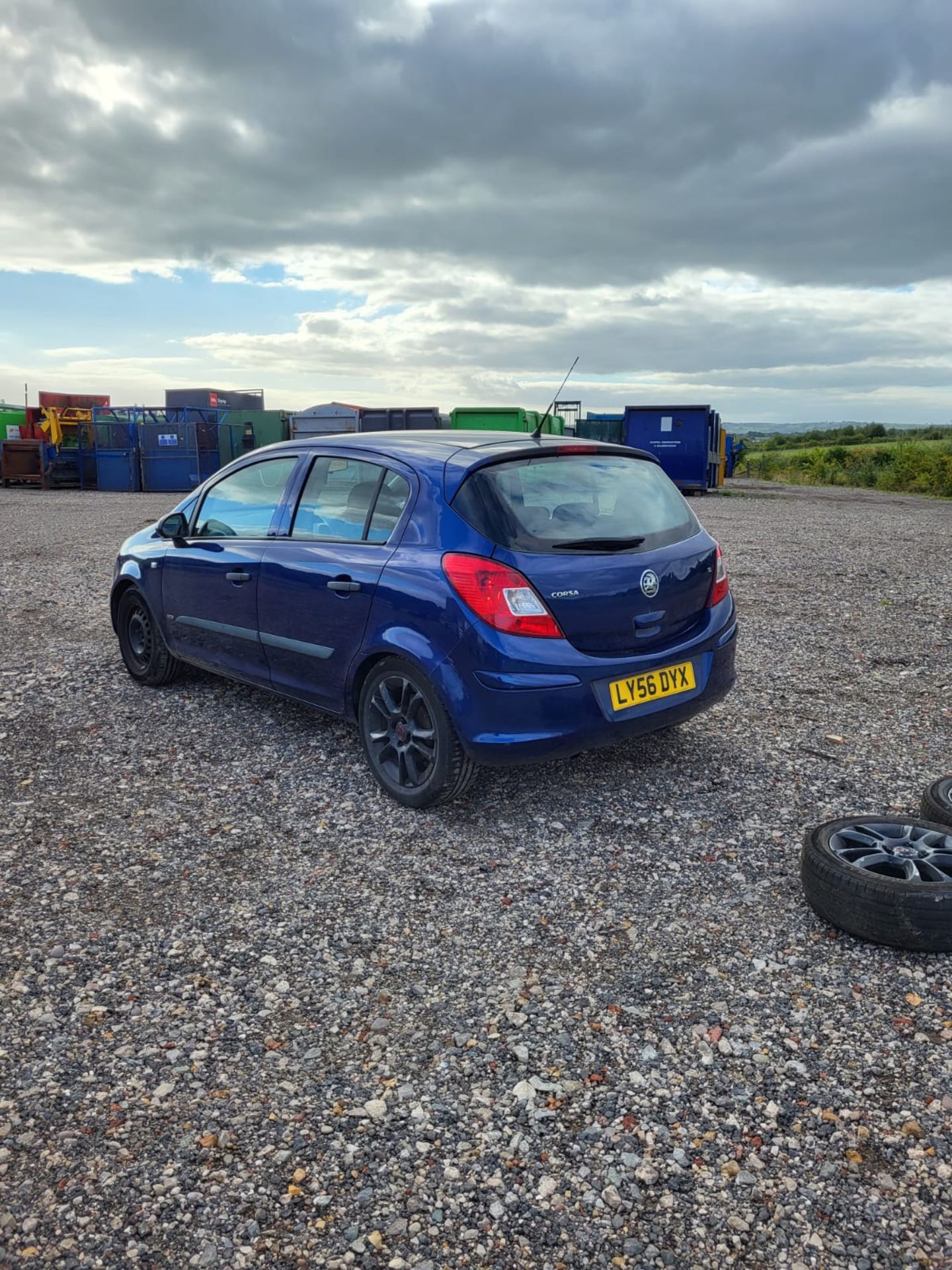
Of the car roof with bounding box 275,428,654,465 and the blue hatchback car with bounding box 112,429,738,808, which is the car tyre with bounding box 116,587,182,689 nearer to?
the blue hatchback car with bounding box 112,429,738,808

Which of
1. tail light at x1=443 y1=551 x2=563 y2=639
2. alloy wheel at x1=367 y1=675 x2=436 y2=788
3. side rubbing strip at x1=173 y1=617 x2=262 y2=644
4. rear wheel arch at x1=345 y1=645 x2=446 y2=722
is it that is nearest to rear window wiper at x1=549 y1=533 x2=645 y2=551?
tail light at x1=443 y1=551 x2=563 y2=639

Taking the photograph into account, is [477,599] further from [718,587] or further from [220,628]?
[220,628]

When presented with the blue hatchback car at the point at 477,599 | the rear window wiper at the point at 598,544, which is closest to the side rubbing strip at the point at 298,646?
the blue hatchback car at the point at 477,599

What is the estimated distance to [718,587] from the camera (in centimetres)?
453

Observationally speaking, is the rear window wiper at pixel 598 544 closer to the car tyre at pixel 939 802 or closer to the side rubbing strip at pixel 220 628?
the car tyre at pixel 939 802

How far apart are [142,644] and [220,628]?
1289 mm

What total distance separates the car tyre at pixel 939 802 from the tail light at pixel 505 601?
66.1 inches

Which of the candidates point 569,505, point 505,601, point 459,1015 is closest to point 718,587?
point 569,505

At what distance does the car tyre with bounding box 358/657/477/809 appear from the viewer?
396 cm

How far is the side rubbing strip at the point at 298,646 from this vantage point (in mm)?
4523

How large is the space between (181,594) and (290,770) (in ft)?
5.18

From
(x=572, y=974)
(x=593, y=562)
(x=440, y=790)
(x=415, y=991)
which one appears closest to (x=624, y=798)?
(x=440, y=790)

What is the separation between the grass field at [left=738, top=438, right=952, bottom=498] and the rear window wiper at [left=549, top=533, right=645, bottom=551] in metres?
26.6

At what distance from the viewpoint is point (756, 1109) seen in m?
2.39
